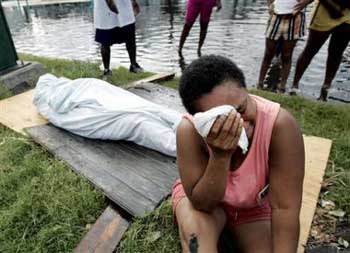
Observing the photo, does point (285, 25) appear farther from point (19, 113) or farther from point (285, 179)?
point (19, 113)

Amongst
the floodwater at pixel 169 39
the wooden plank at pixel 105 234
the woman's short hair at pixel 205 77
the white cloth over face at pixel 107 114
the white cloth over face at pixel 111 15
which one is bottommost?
the floodwater at pixel 169 39

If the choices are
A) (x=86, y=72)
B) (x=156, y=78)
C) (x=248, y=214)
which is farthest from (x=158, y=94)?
(x=248, y=214)

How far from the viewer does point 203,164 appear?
1593 mm

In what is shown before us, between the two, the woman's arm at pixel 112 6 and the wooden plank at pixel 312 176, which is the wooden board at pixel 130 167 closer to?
the wooden plank at pixel 312 176

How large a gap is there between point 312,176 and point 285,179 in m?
1.08

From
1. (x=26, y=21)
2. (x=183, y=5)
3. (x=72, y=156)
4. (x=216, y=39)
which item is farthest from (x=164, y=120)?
(x=26, y=21)

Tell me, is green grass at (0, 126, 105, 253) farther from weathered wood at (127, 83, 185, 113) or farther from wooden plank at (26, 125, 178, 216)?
weathered wood at (127, 83, 185, 113)

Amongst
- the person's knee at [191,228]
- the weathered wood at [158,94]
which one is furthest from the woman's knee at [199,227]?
the weathered wood at [158,94]

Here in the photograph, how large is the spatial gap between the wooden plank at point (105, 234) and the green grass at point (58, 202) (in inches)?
2.4

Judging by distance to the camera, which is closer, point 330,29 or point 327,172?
point 327,172

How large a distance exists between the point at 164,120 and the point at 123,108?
Result: 14.3 inches

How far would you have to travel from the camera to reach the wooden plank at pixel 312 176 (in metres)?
2.05

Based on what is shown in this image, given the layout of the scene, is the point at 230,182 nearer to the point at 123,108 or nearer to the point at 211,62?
the point at 211,62

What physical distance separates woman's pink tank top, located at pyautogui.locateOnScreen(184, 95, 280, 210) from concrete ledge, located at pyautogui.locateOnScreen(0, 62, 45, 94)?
3483 millimetres
